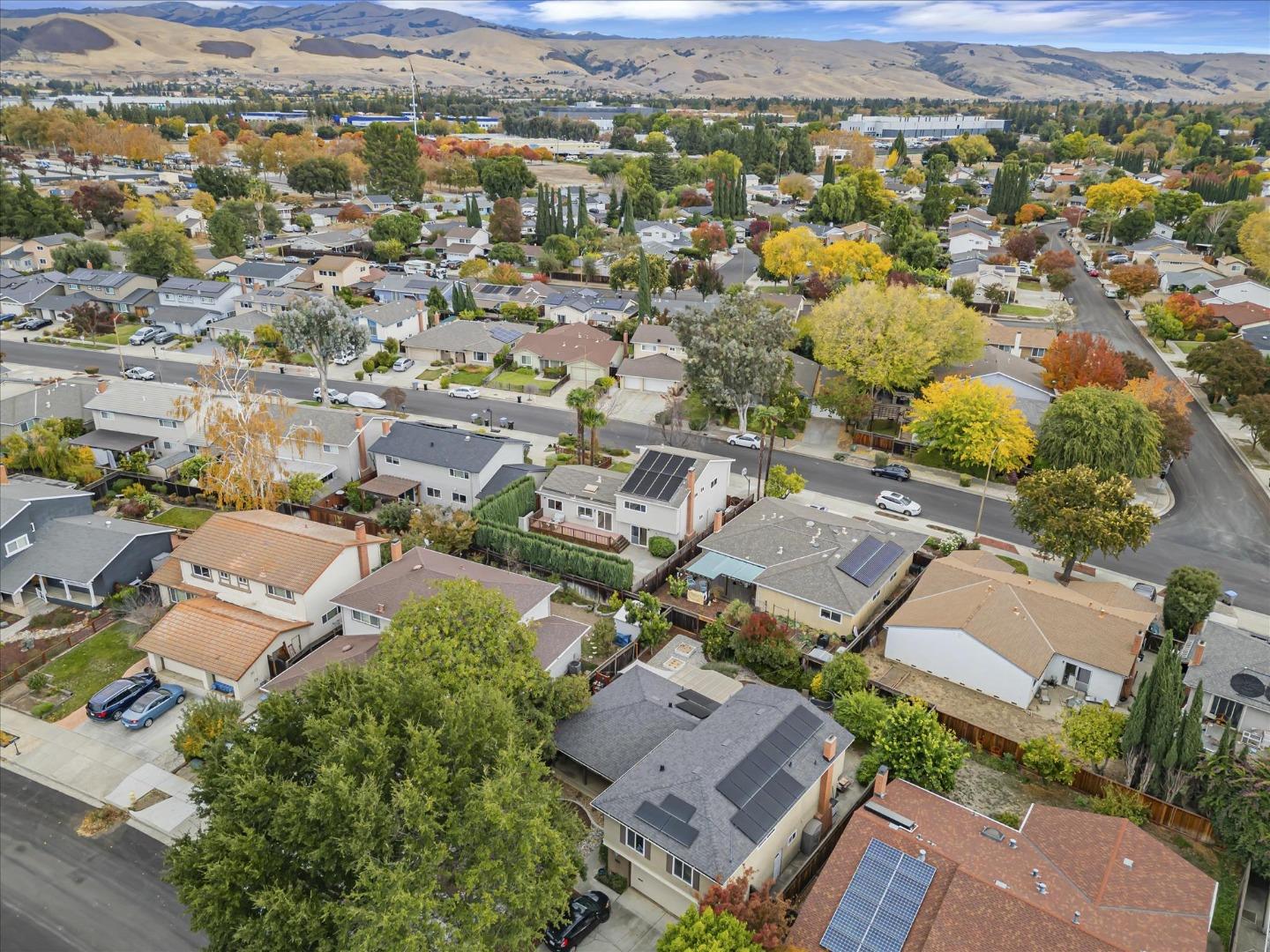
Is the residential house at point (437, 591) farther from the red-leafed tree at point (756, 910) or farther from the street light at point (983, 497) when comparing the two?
the street light at point (983, 497)

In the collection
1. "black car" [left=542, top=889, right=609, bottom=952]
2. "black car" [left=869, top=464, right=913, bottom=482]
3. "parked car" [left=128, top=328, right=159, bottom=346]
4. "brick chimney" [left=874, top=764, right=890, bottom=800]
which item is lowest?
"parked car" [left=128, top=328, right=159, bottom=346]

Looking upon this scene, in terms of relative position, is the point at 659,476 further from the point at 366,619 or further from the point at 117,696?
the point at 117,696

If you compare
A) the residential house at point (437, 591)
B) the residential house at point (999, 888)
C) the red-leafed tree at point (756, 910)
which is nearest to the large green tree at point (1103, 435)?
the residential house at point (999, 888)

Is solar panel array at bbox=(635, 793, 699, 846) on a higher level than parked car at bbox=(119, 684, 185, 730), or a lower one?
higher

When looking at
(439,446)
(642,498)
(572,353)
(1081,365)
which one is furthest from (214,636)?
(1081,365)

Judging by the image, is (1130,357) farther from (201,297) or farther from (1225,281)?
(201,297)

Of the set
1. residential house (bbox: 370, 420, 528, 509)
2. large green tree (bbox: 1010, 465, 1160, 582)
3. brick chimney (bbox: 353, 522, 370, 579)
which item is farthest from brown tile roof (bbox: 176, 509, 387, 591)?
large green tree (bbox: 1010, 465, 1160, 582)

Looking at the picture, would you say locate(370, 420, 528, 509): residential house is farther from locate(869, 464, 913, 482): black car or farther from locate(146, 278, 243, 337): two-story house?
locate(146, 278, 243, 337): two-story house

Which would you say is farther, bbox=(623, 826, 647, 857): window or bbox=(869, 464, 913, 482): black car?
bbox=(869, 464, 913, 482): black car

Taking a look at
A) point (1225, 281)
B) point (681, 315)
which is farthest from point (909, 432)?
point (1225, 281)
